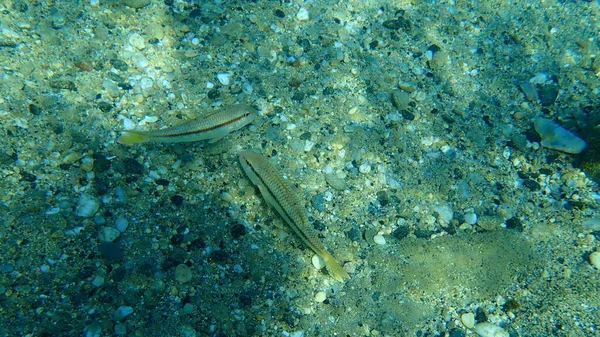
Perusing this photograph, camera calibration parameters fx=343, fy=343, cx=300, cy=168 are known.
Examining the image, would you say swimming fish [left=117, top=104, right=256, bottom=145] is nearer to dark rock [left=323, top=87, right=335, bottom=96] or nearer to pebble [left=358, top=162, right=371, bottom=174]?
dark rock [left=323, top=87, right=335, bottom=96]

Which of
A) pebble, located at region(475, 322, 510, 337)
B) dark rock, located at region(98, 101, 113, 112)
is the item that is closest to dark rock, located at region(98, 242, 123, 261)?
dark rock, located at region(98, 101, 113, 112)

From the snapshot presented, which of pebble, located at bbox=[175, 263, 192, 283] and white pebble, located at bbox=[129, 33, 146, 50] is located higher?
white pebble, located at bbox=[129, 33, 146, 50]

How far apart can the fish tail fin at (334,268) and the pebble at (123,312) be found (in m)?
1.86

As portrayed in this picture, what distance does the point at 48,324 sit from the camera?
2891 mm

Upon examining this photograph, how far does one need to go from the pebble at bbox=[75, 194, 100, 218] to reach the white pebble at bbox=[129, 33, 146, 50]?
2.18 m

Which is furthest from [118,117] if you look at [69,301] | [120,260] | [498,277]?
[498,277]

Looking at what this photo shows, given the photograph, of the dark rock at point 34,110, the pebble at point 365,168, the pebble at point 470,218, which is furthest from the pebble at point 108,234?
the pebble at point 470,218

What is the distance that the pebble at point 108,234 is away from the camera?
334 centimetres

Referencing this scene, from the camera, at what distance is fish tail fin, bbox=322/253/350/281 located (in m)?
3.51

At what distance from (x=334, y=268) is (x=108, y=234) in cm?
227

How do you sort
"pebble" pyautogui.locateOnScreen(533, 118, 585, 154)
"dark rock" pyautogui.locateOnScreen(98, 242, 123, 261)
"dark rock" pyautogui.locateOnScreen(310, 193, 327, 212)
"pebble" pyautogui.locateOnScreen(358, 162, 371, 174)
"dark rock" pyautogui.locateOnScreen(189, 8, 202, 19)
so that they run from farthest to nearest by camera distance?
1. "dark rock" pyautogui.locateOnScreen(189, 8, 202, 19)
2. "pebble" pyautogui.locateOnScreen(533, 118, 585, 154)
3. "pebble" pyautogui.locateOnScreen(358, 162, 371, 174)
4. "dark rock" pyautogui.locateOnScreen(310, 193, 327, 212)
5. "dark rock" pyautogui.locateOnScreen(98, 242, 123, 261)

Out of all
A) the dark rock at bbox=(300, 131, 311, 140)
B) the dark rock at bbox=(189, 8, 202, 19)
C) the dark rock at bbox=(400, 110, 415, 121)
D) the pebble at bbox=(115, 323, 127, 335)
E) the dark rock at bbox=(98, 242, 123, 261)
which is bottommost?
the pebble at bbox=(115, 323, 127, 335)

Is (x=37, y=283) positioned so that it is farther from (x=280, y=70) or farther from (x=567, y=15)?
(x=567, y=15)

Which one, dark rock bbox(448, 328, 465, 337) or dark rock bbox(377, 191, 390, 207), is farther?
dark rock bbox(377, 191, 390, 207)
